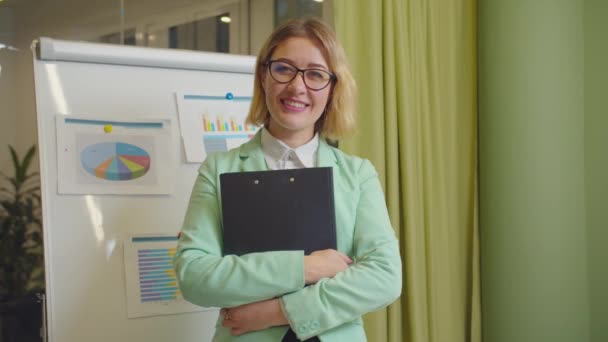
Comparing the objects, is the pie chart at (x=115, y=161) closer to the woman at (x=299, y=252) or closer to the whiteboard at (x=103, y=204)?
the whiteboard at (x=103, y=204)

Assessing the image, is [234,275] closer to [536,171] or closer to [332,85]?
[332,85]

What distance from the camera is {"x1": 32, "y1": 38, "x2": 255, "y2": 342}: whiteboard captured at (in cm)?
166

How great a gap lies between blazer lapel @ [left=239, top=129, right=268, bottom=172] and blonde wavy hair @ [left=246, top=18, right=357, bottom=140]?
81 millimetres

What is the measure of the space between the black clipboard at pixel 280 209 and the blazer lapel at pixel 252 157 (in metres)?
0.11

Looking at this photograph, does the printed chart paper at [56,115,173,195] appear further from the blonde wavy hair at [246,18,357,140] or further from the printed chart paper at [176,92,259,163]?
the blonde wavy hair at [246,18,357,140]

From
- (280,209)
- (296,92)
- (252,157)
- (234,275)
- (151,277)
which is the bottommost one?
(151,277)

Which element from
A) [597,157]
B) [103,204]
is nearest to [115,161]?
[103,204]

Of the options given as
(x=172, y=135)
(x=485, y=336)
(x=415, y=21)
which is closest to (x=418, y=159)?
(x=415, y=21)

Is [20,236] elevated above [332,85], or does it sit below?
below

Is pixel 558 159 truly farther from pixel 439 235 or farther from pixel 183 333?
pixel 183 333

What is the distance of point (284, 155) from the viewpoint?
1.36 metres

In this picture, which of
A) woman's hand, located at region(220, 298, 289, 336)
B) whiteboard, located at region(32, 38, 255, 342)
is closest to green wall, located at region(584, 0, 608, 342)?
whiteboard, located at region(32, 38, 255, 342)

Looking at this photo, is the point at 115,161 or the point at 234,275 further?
the point at 115,161

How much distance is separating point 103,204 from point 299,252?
76cm
